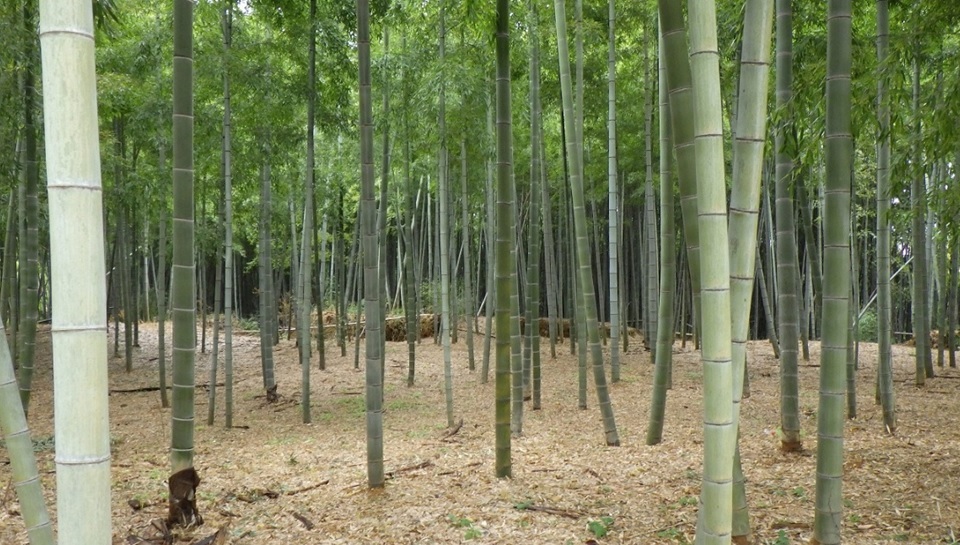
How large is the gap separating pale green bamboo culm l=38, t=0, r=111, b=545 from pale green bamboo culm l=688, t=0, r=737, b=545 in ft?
3.99

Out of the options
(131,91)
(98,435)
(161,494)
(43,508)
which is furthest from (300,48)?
(98,435)

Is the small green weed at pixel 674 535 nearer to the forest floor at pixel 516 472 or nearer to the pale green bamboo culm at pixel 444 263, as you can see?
the forest floor at pixel 516 472

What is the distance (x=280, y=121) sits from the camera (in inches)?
282

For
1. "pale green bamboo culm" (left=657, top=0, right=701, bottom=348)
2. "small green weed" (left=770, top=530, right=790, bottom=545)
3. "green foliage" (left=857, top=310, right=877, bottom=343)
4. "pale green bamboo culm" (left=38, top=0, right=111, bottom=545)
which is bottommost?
"green foliage" (left=857, top=310, right=877, bottom=343)

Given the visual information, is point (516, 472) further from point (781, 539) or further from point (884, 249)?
point (884, 249)

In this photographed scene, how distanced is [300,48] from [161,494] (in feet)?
14.9

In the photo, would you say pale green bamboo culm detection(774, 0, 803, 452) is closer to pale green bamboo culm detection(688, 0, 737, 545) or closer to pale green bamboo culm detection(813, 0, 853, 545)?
pale green bamboo culm detection(813, 0, 853, 545)

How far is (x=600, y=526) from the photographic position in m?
3.26

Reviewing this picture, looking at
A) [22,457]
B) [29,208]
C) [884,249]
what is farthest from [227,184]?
[884,249]

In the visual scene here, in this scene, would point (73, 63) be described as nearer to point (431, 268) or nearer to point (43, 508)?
point (43, 508)

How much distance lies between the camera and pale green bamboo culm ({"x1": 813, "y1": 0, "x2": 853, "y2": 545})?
238 cm

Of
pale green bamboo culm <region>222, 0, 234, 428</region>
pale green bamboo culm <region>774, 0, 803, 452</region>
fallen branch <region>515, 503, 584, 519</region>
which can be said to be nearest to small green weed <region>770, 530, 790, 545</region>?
fallen branch <region>515, 503, 584, 519</region>

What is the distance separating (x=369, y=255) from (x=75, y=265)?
2.64m

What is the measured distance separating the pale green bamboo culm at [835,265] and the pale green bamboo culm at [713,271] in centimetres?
93
